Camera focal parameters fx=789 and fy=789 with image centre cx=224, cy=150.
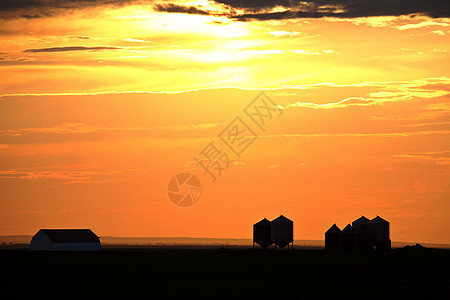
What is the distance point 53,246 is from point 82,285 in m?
101

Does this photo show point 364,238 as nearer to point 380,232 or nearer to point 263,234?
point 380,232

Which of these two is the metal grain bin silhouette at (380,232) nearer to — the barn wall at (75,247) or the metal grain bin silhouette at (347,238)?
the metal grain bin silhouette at (347,238)

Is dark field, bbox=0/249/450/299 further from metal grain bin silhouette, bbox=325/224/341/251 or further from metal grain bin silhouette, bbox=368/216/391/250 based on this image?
metal grain bin silhouette, bbox=368/216/391/250

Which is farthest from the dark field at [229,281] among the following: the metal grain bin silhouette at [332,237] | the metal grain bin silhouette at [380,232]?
the metal grain bin silhouette at [380,232]

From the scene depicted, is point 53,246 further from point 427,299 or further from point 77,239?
point 427,299

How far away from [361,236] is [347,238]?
9.76ft

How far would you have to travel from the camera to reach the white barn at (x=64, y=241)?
540ft

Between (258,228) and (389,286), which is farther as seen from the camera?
(258,228)

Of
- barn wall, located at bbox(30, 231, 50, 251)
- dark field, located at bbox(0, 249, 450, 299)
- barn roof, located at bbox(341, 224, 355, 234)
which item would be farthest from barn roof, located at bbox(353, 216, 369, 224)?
dark field, located at bbox(0, 249, 450, 299)

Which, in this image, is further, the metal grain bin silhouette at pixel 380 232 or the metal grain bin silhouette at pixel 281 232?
the metal grain bin silhouette at pixel 281 232

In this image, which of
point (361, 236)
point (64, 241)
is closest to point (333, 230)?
point (361, 236)

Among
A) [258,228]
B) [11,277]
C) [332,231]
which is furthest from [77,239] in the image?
[11,277]

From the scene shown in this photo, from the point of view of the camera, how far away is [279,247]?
175625 mm

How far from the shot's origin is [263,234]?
566 ft
